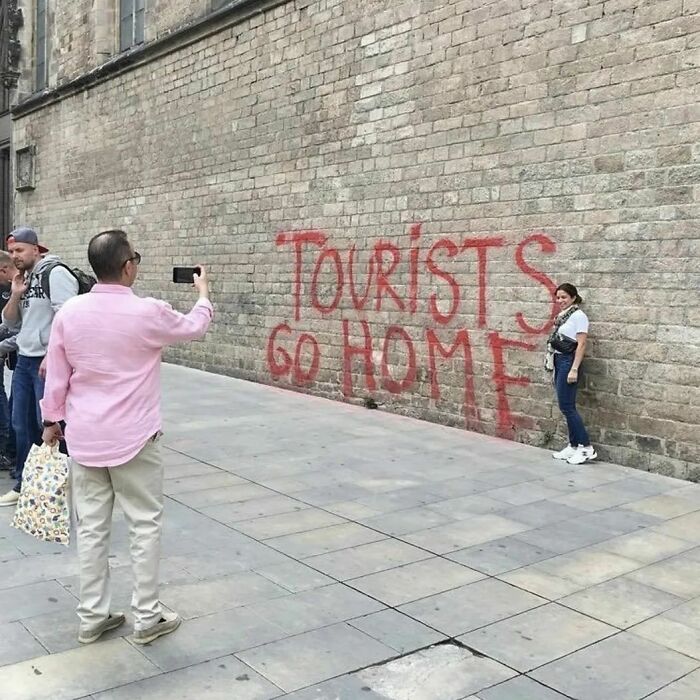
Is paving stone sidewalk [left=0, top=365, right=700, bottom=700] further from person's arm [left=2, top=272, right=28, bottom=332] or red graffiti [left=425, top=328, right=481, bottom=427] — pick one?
person's arm [left=2, top=272, right=28, bottom=332]

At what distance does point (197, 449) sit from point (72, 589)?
10.7ft

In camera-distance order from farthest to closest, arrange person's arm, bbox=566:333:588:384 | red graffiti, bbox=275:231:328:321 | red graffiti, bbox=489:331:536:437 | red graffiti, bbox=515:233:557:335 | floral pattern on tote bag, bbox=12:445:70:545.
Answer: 1. red graffiti, bbox=275:231:328:321
2. red graffiti, bbox=489:331:536:437
3. red graffiti, bbox=515:233:557:335
4. person's arm, bbox=566:333:588:384
5. floral pattern on tote bag, bbox=12:445:70:545

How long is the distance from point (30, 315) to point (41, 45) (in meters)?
16.8

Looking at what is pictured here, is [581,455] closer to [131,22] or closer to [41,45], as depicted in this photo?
[131,22]

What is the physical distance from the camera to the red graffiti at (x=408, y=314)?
781 cm

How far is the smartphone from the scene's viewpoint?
130 inches

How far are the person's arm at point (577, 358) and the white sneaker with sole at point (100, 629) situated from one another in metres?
4.45

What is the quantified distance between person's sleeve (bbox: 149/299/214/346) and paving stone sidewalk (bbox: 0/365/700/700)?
1.31m

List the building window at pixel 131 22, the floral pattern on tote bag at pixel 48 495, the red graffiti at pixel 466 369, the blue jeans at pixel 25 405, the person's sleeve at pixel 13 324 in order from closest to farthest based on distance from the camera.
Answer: the floral pattern on tote bag at pixel 48 495, the blue jeans at pixel 25 405, the person's sleeve at pixel 13 324, the red graffiti at pixel 466 369, the building window at pixel 131 22

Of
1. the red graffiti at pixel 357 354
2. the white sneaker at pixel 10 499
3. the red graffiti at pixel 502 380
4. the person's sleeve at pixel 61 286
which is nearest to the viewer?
the person's sleeve at pixel 61 286

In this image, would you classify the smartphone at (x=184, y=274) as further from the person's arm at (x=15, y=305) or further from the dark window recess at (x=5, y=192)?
the dark window recess at (x=5, y=192)

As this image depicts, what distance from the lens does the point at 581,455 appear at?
22.5 ft

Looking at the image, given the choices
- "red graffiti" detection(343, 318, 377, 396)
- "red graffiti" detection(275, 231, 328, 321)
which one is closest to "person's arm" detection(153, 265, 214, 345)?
"red graffiti" detection(343, 318, 377, 396)

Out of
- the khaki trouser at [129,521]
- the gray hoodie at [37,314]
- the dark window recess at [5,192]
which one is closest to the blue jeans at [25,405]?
the gray hoodie at [37,314]
